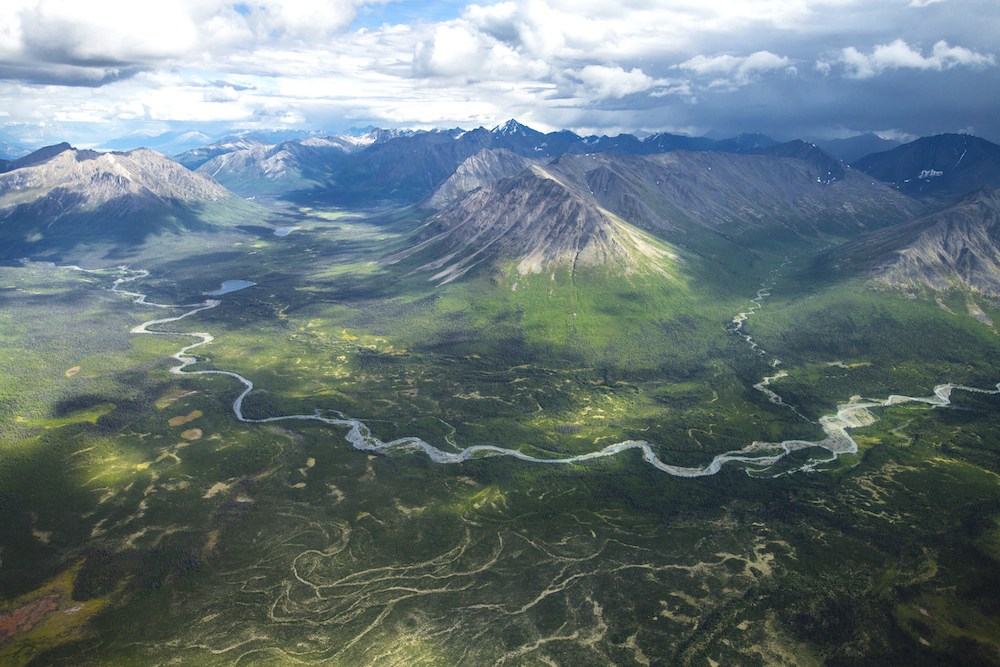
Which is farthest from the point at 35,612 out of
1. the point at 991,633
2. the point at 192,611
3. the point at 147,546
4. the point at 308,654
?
the point at 991,633

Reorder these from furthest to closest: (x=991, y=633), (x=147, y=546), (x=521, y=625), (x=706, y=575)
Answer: (x=147, y=546), (x=706, y=575), (x=521, y=625), (x=991, y=633)

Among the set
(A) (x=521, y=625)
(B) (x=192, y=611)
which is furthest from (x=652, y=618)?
(B) (x=192, y=611)

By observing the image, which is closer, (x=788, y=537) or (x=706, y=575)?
(x=706, y=575)

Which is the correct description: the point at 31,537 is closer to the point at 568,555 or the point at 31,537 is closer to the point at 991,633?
the point at 568,555

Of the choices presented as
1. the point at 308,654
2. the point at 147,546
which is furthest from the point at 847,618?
the point at 147,546

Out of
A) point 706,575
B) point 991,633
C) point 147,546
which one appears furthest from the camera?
point 147,546

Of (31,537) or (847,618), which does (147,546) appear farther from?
(847,618)

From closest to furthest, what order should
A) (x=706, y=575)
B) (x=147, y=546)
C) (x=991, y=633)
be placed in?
1. (x=991, y=633)
2. (x=706, y=575)
3. (x=147, y=546)

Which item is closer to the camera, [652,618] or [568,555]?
[652,618]

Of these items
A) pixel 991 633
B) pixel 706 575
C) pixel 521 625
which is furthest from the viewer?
pixel 706 575
